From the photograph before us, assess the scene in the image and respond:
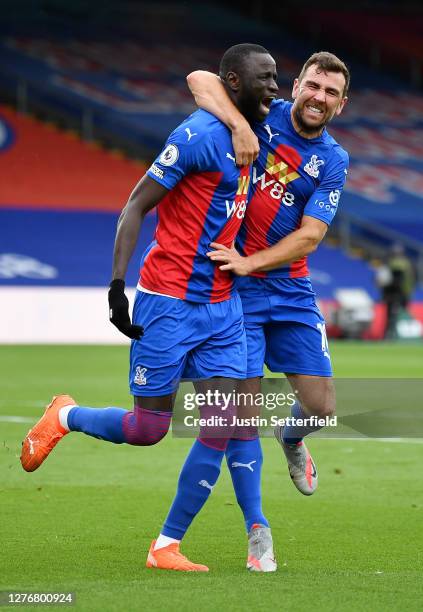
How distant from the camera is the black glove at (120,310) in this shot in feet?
16.7

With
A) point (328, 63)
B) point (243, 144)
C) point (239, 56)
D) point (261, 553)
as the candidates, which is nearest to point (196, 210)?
point (243, 144)

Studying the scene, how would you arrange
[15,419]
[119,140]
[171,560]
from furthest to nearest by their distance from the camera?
[119,140]
[15,419]
[171,560]

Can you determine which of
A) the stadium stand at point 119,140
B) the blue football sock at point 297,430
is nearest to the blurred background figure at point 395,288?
the stadium stand at point 119,140

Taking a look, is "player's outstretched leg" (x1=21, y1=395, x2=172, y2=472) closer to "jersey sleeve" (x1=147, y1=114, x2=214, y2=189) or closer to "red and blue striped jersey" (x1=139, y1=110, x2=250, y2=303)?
"red and blue striped jersey" (x1=139, y1=110, x2=250, y2=303)

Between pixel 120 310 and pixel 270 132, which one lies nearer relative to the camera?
pixel 120 310

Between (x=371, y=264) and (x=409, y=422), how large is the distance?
17.7 meters

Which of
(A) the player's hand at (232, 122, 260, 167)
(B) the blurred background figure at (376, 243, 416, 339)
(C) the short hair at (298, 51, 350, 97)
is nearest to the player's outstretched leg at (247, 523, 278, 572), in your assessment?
(A) the player's hand at (232, 122, 260, 167)

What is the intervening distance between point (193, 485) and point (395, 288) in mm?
20349

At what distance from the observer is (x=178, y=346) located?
533 centimetres

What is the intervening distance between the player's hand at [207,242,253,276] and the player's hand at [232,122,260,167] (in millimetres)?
376

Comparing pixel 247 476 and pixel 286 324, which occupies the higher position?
pixel 286 324

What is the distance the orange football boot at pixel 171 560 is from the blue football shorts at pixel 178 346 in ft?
2.22

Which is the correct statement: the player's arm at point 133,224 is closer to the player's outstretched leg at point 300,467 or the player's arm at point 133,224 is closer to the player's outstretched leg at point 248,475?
the player's outstretched leg at point 248,475

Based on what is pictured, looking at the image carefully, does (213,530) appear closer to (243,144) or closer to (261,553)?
(261,553)
